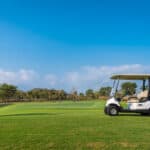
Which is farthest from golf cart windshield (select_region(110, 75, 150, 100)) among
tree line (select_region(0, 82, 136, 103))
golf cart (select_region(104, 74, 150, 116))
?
tree line (select_region(0, 82, 136, 103))

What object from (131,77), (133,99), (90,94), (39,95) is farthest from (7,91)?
(133,99)

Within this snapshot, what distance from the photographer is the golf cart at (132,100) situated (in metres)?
14.8

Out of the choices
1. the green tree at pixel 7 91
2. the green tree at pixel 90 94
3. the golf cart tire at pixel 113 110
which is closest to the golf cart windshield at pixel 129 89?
the golf cart tire at pixel 113 110

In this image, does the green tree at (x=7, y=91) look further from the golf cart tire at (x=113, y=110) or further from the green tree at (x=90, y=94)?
the golf cart tire at (x=113, y=110)

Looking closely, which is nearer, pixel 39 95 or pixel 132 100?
pixel 132 100

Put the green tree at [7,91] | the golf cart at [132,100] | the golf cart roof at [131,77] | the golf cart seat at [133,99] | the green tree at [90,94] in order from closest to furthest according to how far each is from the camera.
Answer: the golf cart at [132,100], the golf cart seat at [133,99], the golf cart roof at [131,77], the green tree at [90,94], the green tree at [7,91]

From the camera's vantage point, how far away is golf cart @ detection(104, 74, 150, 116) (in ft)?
48.4

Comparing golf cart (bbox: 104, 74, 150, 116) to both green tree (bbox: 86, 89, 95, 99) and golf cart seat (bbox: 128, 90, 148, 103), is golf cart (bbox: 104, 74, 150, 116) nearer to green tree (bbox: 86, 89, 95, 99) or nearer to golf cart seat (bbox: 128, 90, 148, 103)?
golf cart seat (bbox: 128, 90, 148, 103)

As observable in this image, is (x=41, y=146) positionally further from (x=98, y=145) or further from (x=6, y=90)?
(x=6, y=90)

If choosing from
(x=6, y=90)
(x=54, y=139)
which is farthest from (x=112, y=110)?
(x=6, y=90)

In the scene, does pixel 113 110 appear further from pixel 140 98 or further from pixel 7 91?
pixel 7 91

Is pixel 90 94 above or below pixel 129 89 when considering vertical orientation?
above

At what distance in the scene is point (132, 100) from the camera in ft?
49.0

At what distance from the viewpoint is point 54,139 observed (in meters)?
7.44
